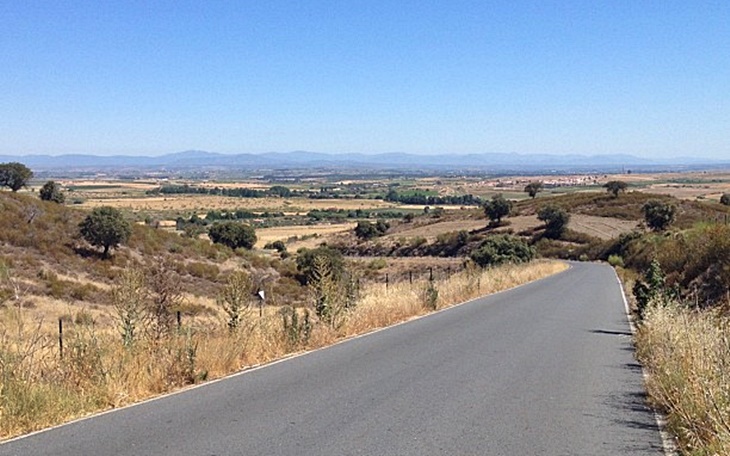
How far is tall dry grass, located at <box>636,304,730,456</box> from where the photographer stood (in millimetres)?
6262

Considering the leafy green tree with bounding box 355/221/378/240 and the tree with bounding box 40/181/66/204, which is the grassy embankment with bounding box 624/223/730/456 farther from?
the leafy green tree with bounding box 355/221/378/240

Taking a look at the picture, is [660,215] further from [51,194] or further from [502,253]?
[51,194]

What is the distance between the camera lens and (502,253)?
58.9 metres

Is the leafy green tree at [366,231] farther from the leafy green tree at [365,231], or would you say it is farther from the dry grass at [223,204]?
the dry grass at [223,204]

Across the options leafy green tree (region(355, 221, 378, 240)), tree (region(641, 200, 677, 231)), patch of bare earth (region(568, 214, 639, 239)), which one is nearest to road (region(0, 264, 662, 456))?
tree (region(641, 200, 677, 231))

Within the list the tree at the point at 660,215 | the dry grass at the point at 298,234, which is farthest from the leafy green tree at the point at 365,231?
the tree at the point at 660,215

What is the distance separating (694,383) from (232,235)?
203 feet

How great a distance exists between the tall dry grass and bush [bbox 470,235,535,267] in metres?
44.1

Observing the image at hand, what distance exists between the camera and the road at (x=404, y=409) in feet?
23.3

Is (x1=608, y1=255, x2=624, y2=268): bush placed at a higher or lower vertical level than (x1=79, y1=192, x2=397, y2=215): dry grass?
higher

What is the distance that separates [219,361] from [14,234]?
3344 centimetres

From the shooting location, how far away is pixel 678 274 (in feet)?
85.1

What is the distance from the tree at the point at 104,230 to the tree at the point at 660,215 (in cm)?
6005

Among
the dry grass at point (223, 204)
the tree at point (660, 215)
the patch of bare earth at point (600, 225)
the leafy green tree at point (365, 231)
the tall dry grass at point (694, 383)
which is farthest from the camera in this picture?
the dry grass at point (223, 204)
